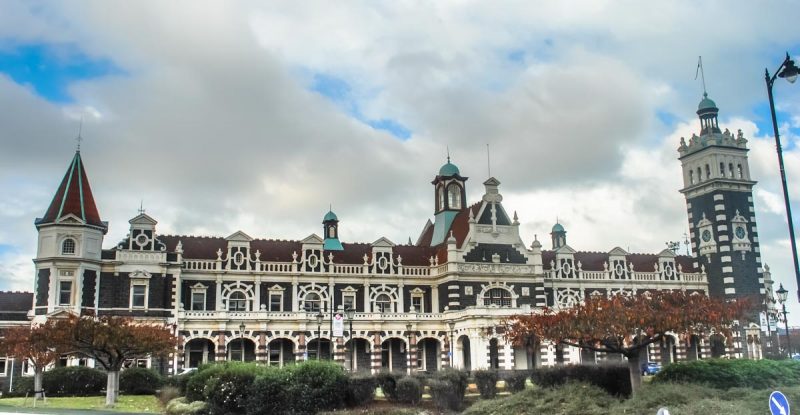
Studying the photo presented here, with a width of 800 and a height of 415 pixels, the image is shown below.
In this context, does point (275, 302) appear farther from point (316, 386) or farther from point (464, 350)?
point (316, 386)

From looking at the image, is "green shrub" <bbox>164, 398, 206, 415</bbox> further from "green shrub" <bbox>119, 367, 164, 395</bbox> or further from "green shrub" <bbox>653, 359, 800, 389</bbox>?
"green shrub" <bbox>653, 359, 800, 389</bbox>

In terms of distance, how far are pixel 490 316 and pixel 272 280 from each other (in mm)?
17912

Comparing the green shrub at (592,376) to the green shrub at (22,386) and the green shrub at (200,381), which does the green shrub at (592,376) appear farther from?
the green shrub at (22,386)

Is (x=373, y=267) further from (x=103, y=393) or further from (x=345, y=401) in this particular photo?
(x=345, y=401)

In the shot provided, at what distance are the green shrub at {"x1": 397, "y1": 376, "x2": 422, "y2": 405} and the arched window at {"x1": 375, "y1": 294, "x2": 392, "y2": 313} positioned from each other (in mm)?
32390

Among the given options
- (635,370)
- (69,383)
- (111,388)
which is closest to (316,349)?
(69,383)

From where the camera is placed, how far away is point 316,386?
101ft

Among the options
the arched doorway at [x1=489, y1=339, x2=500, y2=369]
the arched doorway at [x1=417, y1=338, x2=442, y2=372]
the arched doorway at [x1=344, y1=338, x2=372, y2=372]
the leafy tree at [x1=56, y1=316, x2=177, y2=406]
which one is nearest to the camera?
the leafy tree at [x1=56, y1=316, x2=177, y2=406]

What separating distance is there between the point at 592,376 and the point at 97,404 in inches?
901

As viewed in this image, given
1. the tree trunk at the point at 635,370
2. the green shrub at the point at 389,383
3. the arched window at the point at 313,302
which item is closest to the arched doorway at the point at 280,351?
the arched window at the point at 313,302

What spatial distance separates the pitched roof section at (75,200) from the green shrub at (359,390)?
31916 mm

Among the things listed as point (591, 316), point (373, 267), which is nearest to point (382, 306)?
point (373, 267)

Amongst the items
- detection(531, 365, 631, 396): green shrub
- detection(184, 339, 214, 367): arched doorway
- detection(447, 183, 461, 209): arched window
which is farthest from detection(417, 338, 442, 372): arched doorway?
detection(531, 365, 631, 396): green shrub

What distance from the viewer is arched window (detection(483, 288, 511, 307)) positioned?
64.4m
